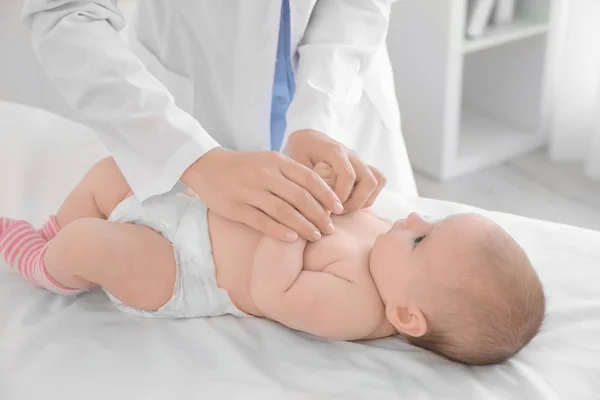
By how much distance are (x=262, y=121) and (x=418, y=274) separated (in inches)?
16.0

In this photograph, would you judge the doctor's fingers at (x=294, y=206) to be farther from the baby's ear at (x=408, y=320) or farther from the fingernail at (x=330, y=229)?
the baby's ear at (x=408, y=320)

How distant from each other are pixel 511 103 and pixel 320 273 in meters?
1.89

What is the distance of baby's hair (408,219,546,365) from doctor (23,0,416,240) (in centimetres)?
19

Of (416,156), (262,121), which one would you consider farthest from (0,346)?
(416,156)

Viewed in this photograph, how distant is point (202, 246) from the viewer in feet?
3.58

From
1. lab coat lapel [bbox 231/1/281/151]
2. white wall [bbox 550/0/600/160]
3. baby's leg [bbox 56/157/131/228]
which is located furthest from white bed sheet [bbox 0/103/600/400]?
white wall [bbox 550/0/600/160]

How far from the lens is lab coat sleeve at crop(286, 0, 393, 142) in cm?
123

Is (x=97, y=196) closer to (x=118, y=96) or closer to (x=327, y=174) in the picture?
(x=118, y=96)

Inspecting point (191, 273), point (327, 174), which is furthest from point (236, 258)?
point (327, 174)

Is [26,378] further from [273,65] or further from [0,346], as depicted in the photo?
[273,65]

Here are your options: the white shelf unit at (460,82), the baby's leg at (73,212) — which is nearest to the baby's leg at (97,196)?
the baby's leg at (73,212)

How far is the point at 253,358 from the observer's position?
1001 millimetres

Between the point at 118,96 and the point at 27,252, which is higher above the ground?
the point at 118,96

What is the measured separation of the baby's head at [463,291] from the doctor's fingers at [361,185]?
86mm
